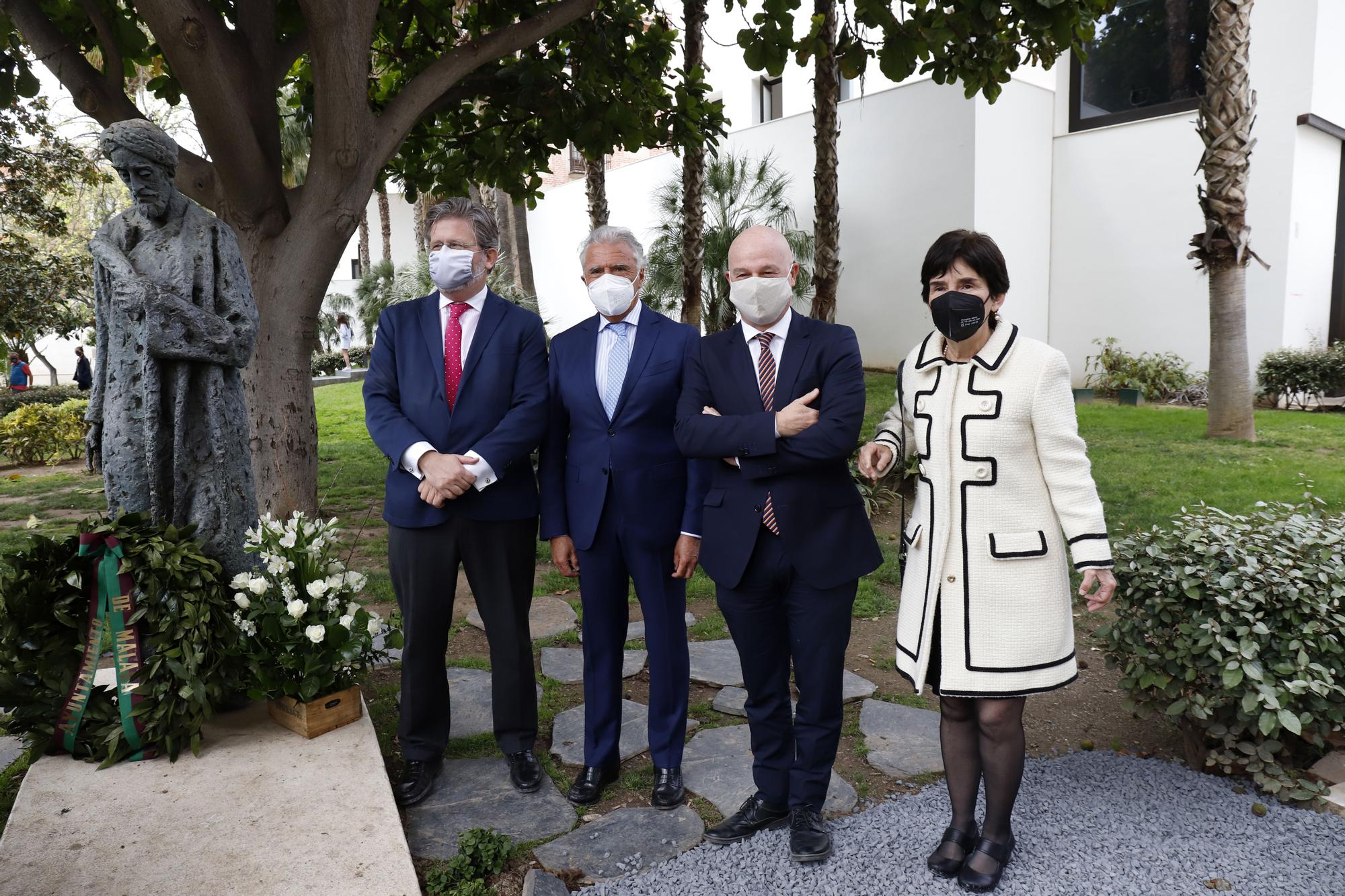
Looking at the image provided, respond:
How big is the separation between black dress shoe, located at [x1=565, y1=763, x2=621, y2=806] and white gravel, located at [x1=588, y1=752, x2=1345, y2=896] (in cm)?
54

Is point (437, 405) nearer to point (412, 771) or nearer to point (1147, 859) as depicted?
point (412, 771)

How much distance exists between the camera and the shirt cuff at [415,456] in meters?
3.31

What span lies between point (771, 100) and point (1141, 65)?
783 cm

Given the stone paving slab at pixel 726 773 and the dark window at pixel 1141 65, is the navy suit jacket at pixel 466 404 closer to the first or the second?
the stone paving slab at pixel 726 773

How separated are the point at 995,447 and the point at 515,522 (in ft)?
5.96

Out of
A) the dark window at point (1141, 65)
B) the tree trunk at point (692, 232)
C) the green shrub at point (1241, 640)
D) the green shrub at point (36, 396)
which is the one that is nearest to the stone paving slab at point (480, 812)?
the green shrub at point (1241, 640)

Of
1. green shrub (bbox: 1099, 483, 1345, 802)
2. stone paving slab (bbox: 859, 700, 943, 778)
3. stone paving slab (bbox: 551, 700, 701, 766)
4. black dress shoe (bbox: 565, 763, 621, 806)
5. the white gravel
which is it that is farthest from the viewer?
stone paving slab (bbox: 551, 700, 701, 766)

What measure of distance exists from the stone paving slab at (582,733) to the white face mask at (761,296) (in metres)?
1.76

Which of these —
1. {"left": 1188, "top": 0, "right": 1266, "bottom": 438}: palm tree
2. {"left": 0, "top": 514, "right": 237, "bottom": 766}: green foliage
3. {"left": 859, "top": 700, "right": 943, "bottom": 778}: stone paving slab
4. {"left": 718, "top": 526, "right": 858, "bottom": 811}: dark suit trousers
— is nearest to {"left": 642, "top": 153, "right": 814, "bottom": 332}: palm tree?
{"left": 1188, "top": 0, "right": 1266, "bottom": 438}: palm tree

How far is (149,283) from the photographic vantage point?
3.17 meters

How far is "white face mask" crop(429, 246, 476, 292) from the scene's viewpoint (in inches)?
135

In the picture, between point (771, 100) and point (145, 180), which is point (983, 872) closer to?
point (145, 180)

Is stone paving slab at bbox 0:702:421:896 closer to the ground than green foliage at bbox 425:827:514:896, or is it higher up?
higher up

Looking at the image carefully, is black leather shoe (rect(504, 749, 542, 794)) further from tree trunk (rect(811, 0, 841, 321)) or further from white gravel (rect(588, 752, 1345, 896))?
tree trunk (rect(811, 0, 841, 321))
